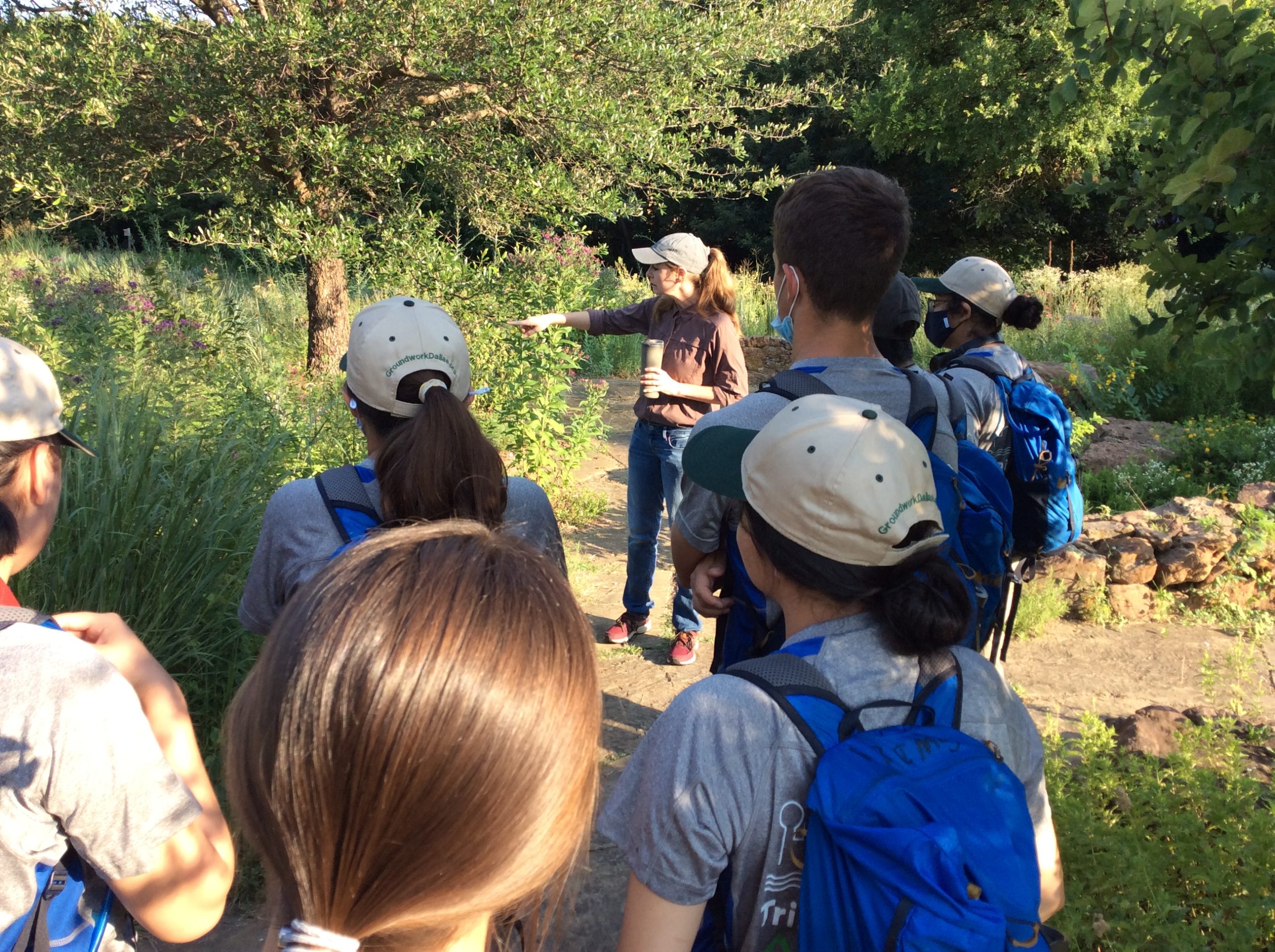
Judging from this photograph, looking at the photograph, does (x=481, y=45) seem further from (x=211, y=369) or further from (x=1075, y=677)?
(x=1075, y=677)

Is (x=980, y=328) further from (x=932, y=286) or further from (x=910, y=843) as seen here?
(x=910, y=843)

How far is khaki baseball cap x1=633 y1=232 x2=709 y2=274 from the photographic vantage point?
4.19 metres

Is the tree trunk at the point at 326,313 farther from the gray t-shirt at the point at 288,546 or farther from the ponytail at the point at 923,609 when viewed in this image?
the ponytail at the point at 923,609

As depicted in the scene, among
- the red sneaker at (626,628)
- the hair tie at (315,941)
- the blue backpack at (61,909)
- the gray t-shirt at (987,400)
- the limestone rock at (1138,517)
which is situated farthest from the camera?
the limestone rock at (1138,517)

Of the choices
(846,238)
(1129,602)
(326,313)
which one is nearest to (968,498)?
(846,238)

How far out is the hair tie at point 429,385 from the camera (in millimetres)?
1979

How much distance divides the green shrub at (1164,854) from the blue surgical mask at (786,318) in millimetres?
1625

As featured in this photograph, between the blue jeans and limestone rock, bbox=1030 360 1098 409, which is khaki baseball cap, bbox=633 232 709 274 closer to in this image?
the blue jeans

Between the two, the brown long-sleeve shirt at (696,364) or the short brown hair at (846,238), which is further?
the brown long-sleeve shirt at (696,364)

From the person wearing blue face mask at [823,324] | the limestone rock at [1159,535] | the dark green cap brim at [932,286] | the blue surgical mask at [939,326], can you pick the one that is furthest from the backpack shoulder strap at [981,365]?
the limestone rock at [1159,535]

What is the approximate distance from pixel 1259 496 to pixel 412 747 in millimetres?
6669

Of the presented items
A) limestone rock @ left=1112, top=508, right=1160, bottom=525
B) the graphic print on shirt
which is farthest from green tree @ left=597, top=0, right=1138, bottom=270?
the graphic print on shirt

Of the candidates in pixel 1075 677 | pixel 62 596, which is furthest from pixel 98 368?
pixel 1075 677

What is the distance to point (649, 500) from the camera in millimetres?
4676
